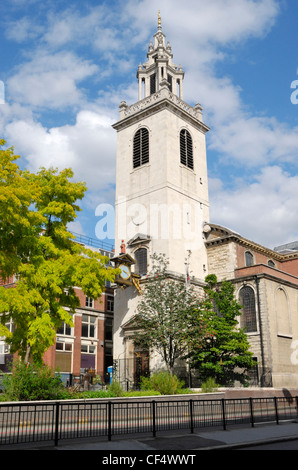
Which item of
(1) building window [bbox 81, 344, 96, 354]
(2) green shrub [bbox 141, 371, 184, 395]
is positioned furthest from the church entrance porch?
(2) green shrub [bbox 141, 371, 184, 395]

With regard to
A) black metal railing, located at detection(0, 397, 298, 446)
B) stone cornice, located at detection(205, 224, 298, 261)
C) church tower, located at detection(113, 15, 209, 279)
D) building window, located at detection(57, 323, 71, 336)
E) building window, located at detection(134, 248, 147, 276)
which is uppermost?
church tower, located at detection(113, 15, 209, 279)

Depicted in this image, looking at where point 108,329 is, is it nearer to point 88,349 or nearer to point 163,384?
point 88,349

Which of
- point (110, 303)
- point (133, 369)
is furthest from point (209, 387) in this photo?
point (110, 303)

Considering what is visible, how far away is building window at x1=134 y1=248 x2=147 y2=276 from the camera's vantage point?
37.7 metres

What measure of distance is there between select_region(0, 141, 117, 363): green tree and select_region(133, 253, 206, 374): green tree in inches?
311

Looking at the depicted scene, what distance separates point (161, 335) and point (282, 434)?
15.1 metres

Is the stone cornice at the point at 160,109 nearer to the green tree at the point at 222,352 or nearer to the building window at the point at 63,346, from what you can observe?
the green tree at the point at 222,352

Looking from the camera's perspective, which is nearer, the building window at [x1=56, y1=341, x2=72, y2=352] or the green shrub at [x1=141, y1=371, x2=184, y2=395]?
the green shrub at [x1=141, y1=371, x2=184, y2=395]

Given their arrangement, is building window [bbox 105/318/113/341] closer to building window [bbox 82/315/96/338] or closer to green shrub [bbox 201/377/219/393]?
building window [bbox 82/315/96/338]

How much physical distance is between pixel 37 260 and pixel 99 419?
30.8 feet

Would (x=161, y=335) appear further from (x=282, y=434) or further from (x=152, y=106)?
(x=152, y=106)

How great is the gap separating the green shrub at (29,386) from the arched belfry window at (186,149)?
1056 inches
